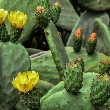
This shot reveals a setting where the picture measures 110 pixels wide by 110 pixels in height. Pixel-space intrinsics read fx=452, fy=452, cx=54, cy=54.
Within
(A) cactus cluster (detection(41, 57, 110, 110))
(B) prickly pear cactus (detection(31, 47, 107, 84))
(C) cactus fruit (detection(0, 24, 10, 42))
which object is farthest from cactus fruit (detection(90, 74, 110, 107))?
(B) prickly pear cactus (detection(31, 47, 107, 84))

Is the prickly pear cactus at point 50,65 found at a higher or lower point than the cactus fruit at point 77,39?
lower

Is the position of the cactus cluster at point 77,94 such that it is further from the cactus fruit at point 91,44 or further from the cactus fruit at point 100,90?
the cactus fruit at point 91,44

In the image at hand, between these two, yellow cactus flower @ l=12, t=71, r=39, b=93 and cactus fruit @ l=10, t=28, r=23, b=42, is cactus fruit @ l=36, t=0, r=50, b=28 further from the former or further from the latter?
yellow cactus flower @ l=12, t=71, r=39, b=93

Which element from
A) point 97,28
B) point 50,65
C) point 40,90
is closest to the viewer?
point 40,90

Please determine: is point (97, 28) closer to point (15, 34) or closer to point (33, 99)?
point (15, 34)

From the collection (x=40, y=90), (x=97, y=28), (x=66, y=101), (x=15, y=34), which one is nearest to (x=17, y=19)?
(x=15, y=34)

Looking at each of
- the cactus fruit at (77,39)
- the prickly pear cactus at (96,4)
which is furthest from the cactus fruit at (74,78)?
the prickly pear cactus at (96,4)

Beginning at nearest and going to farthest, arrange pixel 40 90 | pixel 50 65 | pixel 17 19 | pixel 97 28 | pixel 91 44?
pixel 17 19 < pixel 40 90 < pixel 50 65 < pixel 91 44 < pixel 97 28
